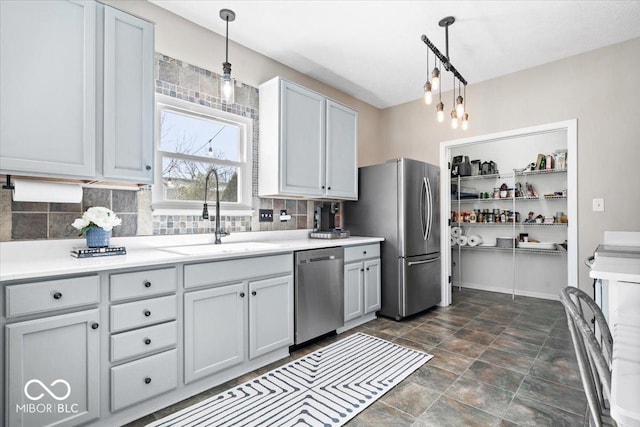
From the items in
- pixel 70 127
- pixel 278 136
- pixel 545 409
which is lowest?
pixel 545 409

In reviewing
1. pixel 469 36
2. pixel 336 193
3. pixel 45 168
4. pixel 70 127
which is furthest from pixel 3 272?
pixel 469 36

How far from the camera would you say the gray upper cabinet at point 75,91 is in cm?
159

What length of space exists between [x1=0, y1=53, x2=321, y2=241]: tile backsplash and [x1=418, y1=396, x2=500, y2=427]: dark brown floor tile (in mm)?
1980

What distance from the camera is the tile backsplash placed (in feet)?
6.14

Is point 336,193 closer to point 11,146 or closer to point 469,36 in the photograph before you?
point 469,36

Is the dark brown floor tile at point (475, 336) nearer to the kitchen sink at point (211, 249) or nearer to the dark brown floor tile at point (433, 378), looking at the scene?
the dark brown floor tile at point (433, 378)

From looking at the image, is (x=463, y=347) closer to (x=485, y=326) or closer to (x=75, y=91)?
(x=485, y=326)

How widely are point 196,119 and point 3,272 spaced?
1732 mm

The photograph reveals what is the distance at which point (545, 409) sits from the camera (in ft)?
6.07

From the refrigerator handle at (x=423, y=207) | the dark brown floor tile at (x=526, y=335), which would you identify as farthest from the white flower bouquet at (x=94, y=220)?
the dark brown floor tile at (x=526, y=335)

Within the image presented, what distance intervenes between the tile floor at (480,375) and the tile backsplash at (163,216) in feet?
3.86

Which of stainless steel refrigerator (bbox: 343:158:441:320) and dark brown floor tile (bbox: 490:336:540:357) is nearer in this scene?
dark brown floor tile (bbox: 490:336:540:357)

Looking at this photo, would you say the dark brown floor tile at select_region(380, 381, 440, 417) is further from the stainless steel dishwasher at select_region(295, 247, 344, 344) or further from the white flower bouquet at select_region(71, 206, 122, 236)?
the white flower bouquet at select_region(71, 206, 122, 236)

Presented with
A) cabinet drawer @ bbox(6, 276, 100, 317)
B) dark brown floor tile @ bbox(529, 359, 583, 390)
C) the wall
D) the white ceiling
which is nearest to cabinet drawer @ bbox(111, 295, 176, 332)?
cabinet drawer @ bbox(6, 276, 100, 317)
